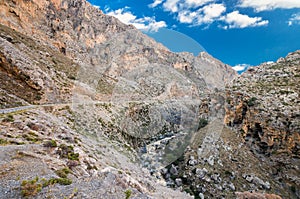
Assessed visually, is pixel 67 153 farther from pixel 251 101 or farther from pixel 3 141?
pixel 251 101

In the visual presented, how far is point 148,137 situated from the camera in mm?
17891

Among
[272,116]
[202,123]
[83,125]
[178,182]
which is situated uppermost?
[272,116]

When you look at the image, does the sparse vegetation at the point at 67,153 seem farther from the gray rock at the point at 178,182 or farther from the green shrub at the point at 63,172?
the gray rock at the point at 178,182

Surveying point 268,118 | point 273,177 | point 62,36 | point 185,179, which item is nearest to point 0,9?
point 62,36

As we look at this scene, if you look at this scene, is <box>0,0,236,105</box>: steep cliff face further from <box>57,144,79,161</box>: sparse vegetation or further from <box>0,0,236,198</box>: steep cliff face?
<box>57,144,79,161</box>: sparse vegetation

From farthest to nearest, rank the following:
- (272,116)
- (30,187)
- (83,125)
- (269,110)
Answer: (269,110) < (272,116) < (83,125) < (30,187)

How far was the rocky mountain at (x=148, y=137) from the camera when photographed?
28.3 ft

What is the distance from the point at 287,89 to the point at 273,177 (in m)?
10.8

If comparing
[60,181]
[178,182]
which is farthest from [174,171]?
[60,181]

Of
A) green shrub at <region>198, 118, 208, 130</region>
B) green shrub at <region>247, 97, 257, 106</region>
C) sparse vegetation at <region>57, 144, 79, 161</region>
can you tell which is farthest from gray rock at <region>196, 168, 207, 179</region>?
sparse vegetation at <region>57, 144, 79, 161</region>

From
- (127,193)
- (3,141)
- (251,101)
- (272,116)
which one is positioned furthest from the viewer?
(251,101)

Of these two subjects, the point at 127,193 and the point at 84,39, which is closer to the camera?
the point at 127,193

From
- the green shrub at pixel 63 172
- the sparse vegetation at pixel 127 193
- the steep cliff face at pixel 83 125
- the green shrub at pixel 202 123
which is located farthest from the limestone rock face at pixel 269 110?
the green shrub at pixel 63 172

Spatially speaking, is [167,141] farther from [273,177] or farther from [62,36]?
[62,36]
